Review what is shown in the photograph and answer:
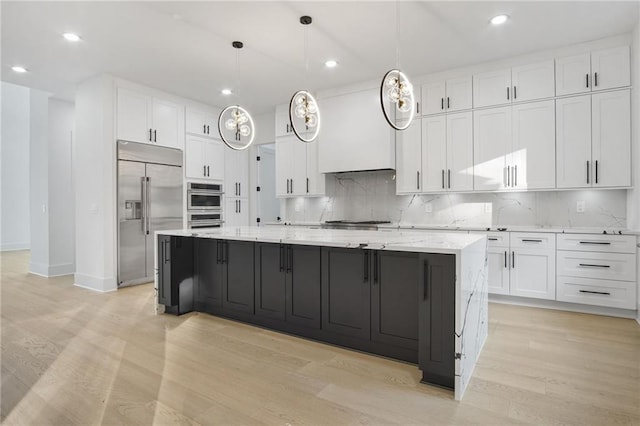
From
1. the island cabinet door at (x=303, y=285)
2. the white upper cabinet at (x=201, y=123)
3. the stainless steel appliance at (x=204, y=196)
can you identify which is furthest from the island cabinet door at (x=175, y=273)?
the white upper cabinet at (x=201, y=123)

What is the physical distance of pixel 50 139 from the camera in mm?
5934

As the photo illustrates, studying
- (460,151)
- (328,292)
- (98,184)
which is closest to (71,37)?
(98,184)

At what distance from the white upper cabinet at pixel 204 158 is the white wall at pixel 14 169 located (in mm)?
6068

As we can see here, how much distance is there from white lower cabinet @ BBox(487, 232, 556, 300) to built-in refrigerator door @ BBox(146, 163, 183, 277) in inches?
182

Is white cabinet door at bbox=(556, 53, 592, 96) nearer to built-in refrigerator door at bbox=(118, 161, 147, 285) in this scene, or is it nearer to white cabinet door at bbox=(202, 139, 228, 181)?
white cabinet door at bbox=(202, 139, 228, 181)

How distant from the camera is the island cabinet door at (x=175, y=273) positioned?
365cm

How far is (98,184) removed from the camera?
16.0 ft

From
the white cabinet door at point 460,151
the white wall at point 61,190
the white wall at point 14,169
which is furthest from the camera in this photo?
the white wall at point 14,169

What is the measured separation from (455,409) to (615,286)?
2810mm

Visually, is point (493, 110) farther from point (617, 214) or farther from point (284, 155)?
point (284, 155)

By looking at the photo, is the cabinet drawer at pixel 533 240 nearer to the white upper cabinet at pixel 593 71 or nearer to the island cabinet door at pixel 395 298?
the white upper cabinet at pixel 593 71

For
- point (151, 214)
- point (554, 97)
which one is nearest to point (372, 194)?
point (554, 97)

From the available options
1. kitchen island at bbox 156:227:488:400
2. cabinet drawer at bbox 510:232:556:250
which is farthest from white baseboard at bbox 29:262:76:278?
cabinet drawer at bbox 510:232:556:250

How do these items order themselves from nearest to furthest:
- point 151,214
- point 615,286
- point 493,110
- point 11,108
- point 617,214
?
point 615,286, point 617,214, point 493,110, point 151,214, point 11,108
